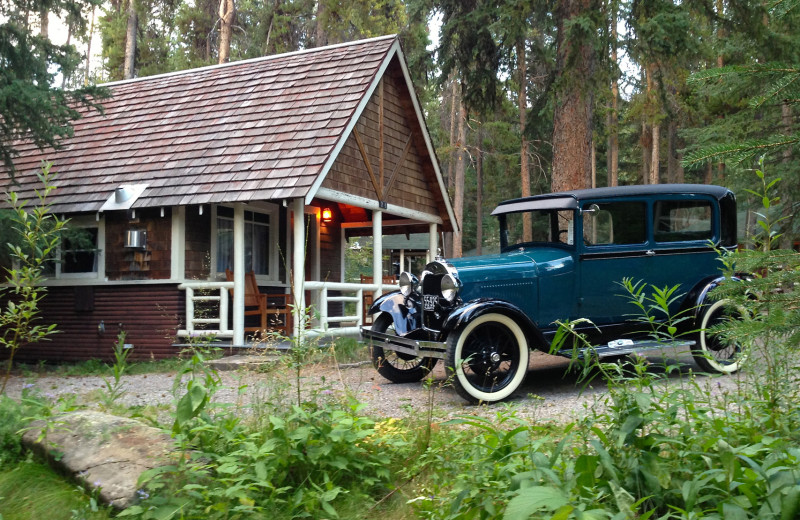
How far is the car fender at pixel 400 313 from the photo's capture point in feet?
24.4

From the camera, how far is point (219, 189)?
10367 millimetres

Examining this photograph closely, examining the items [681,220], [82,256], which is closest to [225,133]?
[82,256]

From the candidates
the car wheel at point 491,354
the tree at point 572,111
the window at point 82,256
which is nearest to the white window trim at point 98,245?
the window at point 82,256

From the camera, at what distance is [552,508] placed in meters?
2.35

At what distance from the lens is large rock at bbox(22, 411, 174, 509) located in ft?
11.0

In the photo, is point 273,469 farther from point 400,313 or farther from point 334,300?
point 334,300

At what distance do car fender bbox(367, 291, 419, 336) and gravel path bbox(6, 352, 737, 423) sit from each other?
64cm

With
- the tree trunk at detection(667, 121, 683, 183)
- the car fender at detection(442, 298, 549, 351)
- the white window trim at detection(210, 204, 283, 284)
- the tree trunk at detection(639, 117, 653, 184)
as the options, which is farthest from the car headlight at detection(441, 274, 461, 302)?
the tree trunk at detection(639, 117, 653, 184)

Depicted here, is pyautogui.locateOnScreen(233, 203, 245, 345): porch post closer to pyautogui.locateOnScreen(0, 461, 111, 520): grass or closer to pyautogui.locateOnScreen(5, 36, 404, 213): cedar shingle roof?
pyautogui.locateOnScreen(5, 36, 404, 213): cedar shingle roof

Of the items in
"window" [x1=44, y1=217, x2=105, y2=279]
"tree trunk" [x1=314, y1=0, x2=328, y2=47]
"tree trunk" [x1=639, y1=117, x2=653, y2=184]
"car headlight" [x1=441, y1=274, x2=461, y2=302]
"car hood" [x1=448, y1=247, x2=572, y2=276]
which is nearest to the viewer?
"car headlight" [x1=441, y1=274, x2=461, y2=302]

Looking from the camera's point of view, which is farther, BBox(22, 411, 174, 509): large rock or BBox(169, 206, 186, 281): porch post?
BBox(169, 206, 186, 281): porch post

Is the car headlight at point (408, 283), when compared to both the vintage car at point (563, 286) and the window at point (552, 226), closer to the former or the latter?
the vintage car at point (563, 286)

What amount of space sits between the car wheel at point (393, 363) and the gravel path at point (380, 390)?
15 cm

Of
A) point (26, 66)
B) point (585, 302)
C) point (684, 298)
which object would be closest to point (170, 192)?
point (26, 66)
